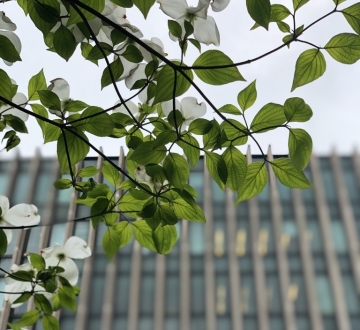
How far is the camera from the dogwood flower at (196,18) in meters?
0.28

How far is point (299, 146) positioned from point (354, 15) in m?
0.09

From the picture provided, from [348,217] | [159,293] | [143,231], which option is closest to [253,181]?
[143,231]

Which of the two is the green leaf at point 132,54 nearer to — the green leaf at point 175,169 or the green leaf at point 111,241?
the green leaf at point 175,169

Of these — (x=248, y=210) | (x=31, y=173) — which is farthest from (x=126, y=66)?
(x=31, y=173)

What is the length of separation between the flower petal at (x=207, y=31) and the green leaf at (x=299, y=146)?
0.25 ft

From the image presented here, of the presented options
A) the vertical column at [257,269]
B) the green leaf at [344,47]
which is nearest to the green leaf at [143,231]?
the green leaf at [344,47]

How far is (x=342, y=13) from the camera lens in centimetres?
27

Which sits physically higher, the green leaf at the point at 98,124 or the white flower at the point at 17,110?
the white flower at the point at 17,110

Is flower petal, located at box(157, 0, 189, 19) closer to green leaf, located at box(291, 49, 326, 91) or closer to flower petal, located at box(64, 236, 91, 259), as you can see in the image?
green leaf, located at box(291, 49, 326, 91)

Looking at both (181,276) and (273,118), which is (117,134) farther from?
(181,276)

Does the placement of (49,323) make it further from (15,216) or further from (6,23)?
(6,23)

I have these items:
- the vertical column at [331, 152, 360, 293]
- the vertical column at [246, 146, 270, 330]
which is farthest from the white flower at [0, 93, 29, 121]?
the vertical column at [331, 152, 360, 293]

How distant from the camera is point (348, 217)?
5.86 metres

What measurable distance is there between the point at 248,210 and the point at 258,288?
1.04 metres
